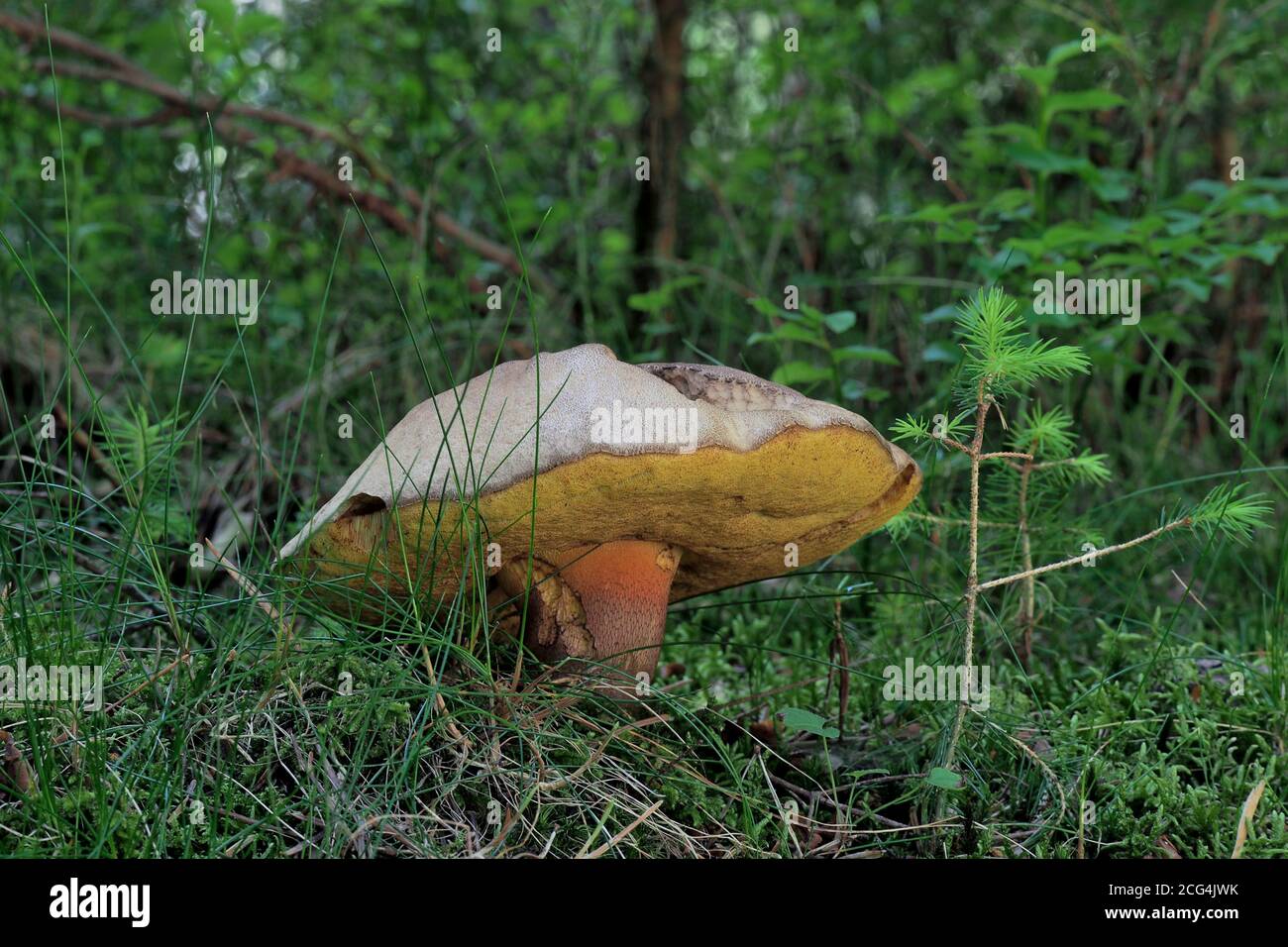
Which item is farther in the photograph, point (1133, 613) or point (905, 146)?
point (905, 146)

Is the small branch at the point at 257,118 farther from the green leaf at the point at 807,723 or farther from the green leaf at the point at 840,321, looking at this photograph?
the green leaf at the point at 807,723

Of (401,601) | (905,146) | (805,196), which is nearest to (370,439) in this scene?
(401,601)

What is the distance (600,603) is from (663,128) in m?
2.52

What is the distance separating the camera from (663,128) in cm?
394

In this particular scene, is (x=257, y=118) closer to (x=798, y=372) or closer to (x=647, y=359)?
(x=647, y=359)

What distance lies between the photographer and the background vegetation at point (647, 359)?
162 centimetres

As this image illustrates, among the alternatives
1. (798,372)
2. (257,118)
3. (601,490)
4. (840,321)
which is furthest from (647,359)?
(601,490)

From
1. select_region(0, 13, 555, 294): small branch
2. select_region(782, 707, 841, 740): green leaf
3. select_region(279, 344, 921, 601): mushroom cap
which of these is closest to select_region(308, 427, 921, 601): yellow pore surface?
select_region(279, 344, 921, 601): mushroom cap

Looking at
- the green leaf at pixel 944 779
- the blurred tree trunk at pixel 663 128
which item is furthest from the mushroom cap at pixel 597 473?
the blurred tree trunk at pixel 663 128

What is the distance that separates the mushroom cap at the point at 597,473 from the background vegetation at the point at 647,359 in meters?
0.14

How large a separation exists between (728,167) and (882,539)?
2.42m

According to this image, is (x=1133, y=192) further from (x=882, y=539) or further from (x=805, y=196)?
(x=882, y=539)

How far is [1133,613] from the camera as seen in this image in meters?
2.61

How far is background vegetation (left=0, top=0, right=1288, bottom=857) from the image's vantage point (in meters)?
1.62
